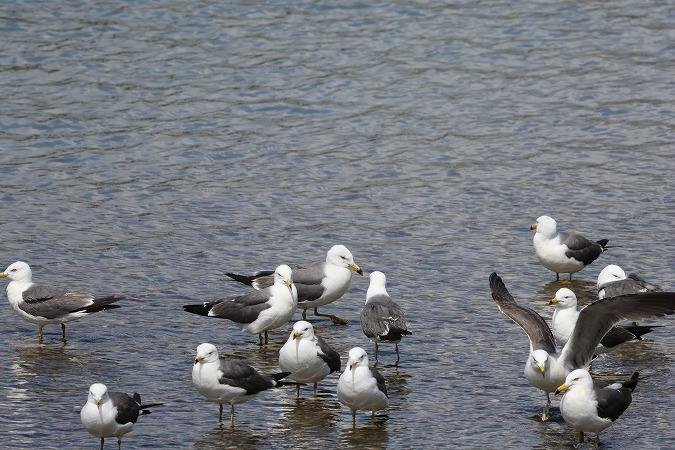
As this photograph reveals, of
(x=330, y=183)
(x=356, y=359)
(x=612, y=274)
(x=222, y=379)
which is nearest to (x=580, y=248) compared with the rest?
(x=612, y=274)

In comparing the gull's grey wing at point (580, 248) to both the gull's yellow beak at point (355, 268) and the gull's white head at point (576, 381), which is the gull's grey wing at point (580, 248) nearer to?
the gull's yellow beak at point (355, 268)

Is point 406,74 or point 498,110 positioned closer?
point 498,110

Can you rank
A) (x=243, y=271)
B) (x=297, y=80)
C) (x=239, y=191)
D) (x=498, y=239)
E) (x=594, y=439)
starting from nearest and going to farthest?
(x=594, y=439) < (x=243, y=271) < (x=498, y=239) < (x=239, y=191) < (x=297, y=80)

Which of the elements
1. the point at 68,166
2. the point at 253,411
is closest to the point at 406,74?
the point at 68,166

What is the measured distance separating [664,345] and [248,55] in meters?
15.1

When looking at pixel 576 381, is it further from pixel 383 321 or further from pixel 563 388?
pixel 383 321

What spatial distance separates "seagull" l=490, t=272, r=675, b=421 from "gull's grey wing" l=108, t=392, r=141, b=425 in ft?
12.6

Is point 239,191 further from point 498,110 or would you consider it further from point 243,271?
point 498,110

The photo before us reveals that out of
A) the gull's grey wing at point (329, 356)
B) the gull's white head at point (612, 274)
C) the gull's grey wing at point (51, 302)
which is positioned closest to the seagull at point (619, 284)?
the gull's white head at point (612, 274)

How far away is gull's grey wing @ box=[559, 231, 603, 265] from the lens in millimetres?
17109

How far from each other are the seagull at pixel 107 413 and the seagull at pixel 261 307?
10.2 feet

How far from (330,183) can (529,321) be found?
815cm

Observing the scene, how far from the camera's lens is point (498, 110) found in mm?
24734

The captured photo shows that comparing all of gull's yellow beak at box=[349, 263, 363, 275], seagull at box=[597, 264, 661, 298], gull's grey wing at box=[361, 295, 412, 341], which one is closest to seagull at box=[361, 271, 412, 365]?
gull's grey wing at box=[361, 295, 412, 341]
